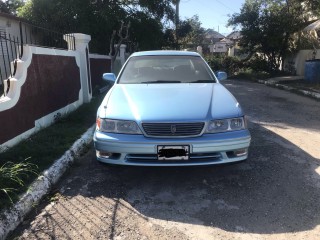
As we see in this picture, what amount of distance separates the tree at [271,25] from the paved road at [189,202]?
16465mm

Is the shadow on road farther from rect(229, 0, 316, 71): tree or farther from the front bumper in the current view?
rect(229, 0, 316, 71): tree

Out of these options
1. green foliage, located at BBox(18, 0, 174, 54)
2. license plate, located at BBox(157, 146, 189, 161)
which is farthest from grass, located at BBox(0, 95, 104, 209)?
green foliage, located at BBox(18, 0, 174, 54)

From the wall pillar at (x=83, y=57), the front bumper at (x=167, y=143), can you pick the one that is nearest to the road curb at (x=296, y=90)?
the wall pillar at (x=83, y=57)

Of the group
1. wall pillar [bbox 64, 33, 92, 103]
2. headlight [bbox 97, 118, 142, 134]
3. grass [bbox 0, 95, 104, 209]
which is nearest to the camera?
grass [bbox 0, 95, 104, 209]

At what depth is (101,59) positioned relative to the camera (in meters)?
12.7

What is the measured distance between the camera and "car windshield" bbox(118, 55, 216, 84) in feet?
17.1

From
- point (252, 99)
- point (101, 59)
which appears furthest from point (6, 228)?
point (101, 59)

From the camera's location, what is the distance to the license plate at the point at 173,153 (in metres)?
3.67

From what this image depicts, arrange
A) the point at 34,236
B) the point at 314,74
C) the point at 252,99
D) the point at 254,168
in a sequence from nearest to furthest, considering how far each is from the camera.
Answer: the point at 34,236, the point at 254,168, the point at 252,99, the point at 314,74

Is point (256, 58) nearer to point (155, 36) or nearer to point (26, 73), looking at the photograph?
point (155, 36)

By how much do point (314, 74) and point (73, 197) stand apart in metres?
13.7

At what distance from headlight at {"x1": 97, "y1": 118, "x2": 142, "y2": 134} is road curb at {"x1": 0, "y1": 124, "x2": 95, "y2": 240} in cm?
85

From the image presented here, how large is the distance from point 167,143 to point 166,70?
2096 mm

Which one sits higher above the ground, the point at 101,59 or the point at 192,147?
the point at 101,59
